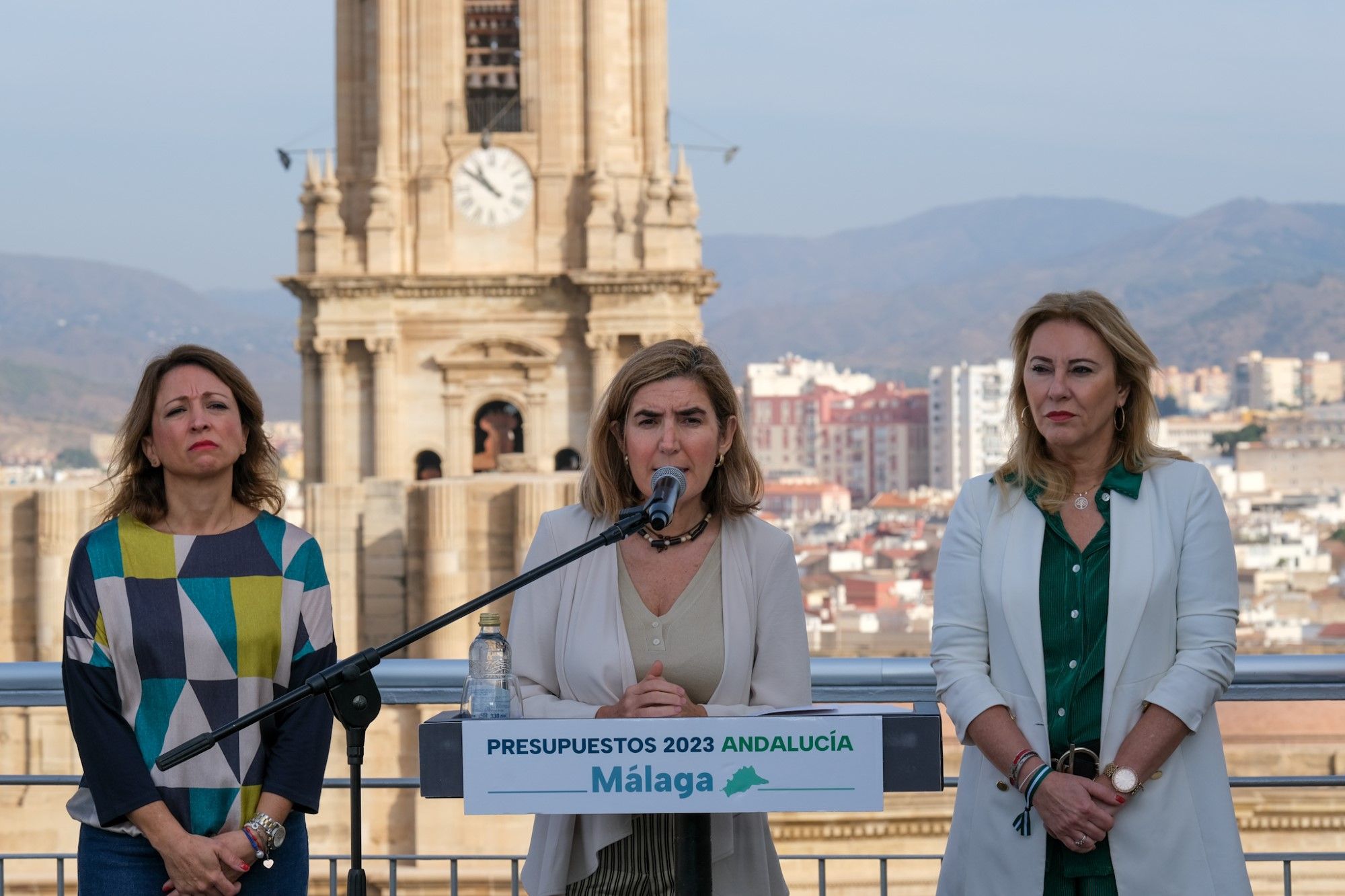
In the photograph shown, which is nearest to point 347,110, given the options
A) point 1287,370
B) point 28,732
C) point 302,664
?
point 28,732

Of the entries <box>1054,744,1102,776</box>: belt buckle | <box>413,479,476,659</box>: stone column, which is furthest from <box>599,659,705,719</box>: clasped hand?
<box>413,479,476,659</box>: stone column

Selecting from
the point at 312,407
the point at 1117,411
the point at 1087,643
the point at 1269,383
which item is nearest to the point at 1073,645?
the point at 1087,643

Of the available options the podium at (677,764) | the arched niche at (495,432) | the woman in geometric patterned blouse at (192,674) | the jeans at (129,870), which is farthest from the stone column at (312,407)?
the podium at (677,764)

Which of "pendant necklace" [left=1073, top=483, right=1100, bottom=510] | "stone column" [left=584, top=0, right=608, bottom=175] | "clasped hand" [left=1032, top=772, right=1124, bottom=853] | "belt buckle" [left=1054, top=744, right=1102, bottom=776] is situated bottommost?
"clasped hand" [left=1032, top=772, right=1124, bottom=853]

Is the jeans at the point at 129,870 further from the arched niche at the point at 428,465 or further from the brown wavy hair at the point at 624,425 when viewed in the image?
the arched niche at the point at 428,465

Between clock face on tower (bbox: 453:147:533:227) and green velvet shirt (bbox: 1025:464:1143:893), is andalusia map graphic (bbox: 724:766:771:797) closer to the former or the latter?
green velvet shirt (bbox: 1025:464:1143:893)

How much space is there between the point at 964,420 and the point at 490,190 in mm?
118804

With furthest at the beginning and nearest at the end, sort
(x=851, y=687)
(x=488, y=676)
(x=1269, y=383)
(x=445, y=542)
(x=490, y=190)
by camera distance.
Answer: (x=1269, y=383), (x=490, y=190), (x=445, y=542), (x=851, y=687), (x=488, y=676)

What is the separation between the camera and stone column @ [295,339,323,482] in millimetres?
35750

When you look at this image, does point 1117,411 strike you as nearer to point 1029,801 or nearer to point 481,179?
point 1029,801

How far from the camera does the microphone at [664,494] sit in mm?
3301

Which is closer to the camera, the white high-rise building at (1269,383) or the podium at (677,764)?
the podium at (677,764)

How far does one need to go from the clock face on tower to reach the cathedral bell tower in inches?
1.0

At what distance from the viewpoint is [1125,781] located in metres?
3.59
